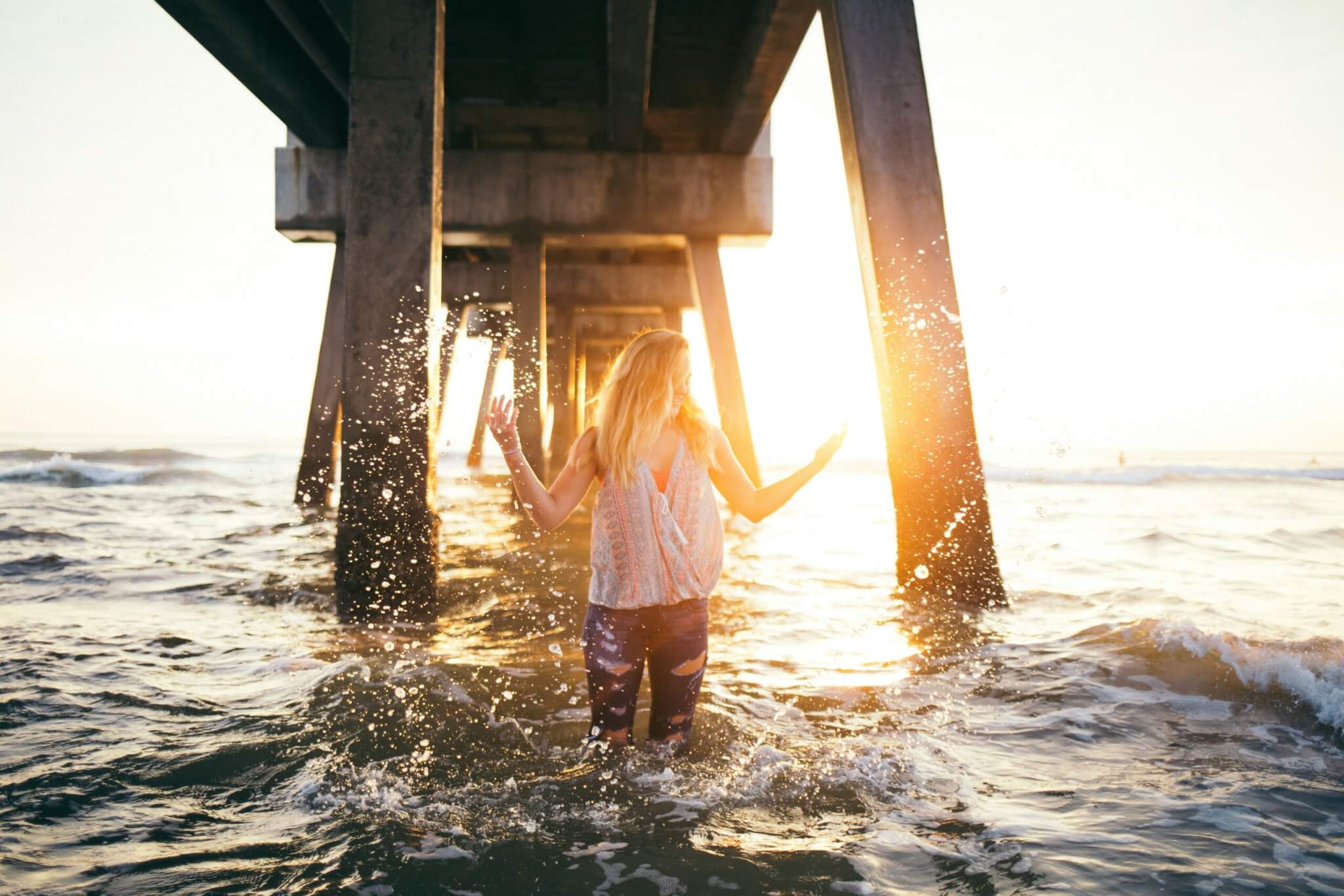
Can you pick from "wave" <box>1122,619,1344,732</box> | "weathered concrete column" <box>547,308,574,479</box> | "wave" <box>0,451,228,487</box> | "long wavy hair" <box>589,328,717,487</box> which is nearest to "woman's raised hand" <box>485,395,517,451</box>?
"long wavy hair" <box>589,328,717,487</box>

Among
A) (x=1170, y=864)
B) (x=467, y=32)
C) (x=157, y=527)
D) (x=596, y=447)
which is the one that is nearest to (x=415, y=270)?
(x=596, y=447)

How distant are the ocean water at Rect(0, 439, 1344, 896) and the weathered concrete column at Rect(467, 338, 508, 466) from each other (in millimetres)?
23219

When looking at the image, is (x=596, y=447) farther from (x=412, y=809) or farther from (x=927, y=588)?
(x=927, y=588)

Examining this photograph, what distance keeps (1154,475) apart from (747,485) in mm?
30670

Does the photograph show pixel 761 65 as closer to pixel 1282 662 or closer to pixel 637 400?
pixel 1282 662

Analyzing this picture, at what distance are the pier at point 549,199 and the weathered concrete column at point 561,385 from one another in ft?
13.2

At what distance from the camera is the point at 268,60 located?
10.2 m

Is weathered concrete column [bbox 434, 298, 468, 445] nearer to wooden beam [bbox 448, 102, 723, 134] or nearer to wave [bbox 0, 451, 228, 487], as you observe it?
wave [bbox 0, 451, 228, 487]

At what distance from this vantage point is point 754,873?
2279 millimetres

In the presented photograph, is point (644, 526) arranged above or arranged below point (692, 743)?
above

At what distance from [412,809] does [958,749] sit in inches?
81.3

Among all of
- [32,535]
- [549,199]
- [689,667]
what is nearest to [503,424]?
[689,667]

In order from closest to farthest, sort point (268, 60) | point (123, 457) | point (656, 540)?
1. point (656, 540)
2. point (268, 60)
3. point (123, 457)

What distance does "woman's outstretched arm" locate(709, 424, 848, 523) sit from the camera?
301cm
